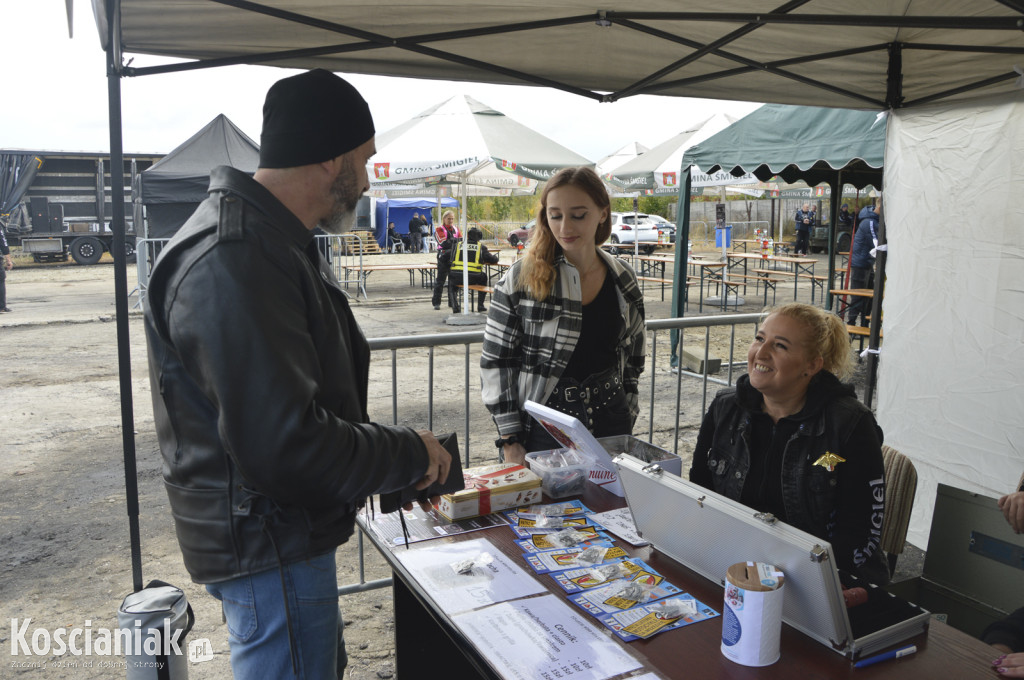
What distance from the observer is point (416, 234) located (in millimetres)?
32688

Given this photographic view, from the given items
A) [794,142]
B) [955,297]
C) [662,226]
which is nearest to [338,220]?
[955,297]

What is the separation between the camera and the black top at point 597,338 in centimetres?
290

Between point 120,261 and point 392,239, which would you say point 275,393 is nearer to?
point 120,261

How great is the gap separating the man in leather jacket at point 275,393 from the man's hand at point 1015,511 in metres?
1.85

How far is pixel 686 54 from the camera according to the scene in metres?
3.59

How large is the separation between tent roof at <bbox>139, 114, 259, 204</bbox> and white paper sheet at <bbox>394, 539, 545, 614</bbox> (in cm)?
1200

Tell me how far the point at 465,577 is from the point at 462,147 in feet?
33.1

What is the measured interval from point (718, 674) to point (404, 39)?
8.75 ft

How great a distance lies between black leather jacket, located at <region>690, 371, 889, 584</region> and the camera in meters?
2.14

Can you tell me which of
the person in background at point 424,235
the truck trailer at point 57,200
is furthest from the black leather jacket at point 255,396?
the person in background at point 424,235

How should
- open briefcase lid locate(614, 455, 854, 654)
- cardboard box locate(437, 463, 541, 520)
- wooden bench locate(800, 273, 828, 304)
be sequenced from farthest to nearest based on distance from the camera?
wooden bench locate(800, 273, 828, 304) < cardboard box locate(437, 463, 541, 520) < open briefcase lid locate(614, 455, 854, 654)

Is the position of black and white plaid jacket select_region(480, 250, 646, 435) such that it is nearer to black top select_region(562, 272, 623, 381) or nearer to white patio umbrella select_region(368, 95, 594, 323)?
black top select_region(562, 272, 623, 381)

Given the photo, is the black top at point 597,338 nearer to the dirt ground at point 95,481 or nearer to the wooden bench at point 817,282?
the dirt ground at point 95,481

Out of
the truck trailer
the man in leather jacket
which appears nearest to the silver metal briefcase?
the man in leather jacket
